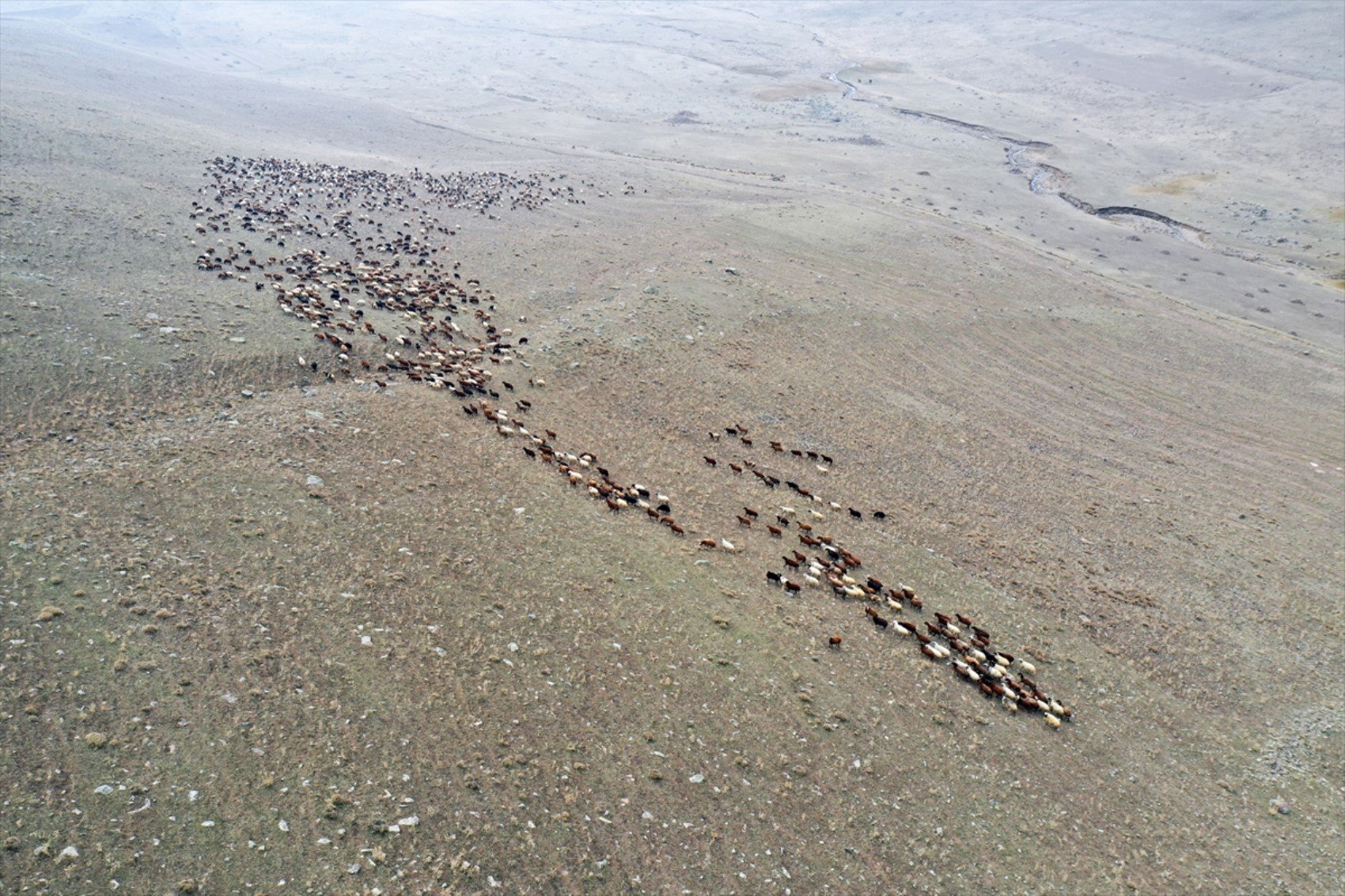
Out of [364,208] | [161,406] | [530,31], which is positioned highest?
[530,31]

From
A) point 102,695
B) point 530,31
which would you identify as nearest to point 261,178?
point 102,695

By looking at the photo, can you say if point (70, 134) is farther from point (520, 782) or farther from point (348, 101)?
point (520, 782)

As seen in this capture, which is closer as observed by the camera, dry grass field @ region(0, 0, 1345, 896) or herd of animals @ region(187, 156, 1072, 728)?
dry grass field @ region(0, 0, 1345, 896)

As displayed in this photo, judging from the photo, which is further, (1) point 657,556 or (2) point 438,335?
(2) point 438,335

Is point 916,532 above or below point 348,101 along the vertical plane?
below
